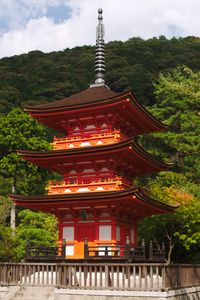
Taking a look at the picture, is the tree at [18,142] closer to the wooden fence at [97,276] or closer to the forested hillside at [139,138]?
the forested hillside at [139,138]

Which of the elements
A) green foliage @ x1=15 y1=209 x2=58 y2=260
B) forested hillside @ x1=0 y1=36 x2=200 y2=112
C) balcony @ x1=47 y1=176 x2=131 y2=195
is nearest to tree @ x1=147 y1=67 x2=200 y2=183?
green foliage @ x1=15 y1=209 x2=58 y2=260

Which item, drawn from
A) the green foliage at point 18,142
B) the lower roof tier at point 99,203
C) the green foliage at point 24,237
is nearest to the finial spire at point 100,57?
the lower roof tier at point 99,203

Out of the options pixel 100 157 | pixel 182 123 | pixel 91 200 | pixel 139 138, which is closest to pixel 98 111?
pixel 100 157

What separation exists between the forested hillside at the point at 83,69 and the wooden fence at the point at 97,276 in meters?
58.4

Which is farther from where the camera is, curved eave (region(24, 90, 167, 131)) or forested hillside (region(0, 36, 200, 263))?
forested hillside (region(0, 36, 200, 263))

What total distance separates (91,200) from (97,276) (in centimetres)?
489

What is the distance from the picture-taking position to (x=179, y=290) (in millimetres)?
20188

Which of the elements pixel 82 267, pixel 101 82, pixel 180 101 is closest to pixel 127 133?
pixel 101 82

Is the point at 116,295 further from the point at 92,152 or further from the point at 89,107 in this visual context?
the point at 89,107

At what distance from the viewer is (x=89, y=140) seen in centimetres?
2778

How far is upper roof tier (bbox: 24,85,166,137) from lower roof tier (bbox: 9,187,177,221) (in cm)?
541

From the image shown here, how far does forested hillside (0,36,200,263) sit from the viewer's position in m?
37.7

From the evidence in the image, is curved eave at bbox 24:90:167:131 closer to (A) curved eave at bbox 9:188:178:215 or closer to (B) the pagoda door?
(A) curved eave at bbox 9:188:178:215

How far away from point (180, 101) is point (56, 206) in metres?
31.3
